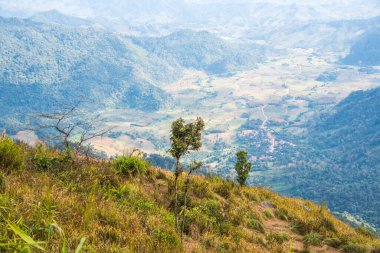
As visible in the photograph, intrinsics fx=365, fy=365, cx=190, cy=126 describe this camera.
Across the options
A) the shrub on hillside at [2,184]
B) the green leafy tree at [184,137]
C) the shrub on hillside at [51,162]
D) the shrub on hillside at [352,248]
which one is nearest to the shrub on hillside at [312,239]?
the shrub on hillside at [352,248]

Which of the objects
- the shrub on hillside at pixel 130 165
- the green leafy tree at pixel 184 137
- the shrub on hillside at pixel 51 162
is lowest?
the shrub on hillside at pixel 130 165

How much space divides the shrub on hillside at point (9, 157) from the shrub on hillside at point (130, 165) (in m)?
3.17

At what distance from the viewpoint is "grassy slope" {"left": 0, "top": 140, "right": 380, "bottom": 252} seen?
15.9ft

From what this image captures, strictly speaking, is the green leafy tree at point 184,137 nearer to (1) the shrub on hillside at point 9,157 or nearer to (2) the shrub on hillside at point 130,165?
(2) the shrub on hillside at point 130,165

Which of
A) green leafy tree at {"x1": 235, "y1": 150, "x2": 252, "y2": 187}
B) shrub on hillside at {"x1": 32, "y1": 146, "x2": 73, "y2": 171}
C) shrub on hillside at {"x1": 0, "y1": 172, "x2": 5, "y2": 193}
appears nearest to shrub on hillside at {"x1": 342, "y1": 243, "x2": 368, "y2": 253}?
green leafy tree at {"x1": 235, "y1": 150, "x2": 252, "y2": 187}

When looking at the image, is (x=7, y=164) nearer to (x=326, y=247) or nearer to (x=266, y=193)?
(x=326, y=247)

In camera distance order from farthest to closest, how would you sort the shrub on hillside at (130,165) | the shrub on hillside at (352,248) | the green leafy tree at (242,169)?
the green leafy tree at (242,169) → the shrub on hillside at (130,165) → the shrub on hillside at (352,248)

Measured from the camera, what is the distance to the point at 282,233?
10.6 meters

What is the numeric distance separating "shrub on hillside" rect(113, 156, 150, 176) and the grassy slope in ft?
0.86

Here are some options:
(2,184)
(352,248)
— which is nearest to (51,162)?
(2,184)

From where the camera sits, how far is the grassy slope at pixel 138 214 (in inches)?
191

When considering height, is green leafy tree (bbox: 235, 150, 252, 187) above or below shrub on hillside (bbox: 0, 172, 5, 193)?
below

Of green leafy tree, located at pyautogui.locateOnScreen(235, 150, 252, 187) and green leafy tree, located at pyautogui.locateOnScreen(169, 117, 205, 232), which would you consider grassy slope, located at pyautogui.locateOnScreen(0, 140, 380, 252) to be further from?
green leafy tree, located at pyautogui.locateOnScreen(169, 117, 205, 232)

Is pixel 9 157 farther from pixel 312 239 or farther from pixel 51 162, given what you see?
pixel 312 239
